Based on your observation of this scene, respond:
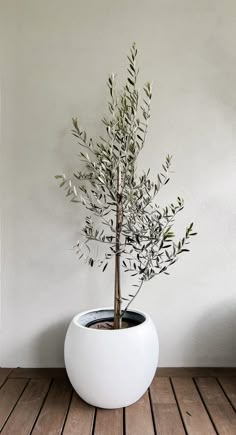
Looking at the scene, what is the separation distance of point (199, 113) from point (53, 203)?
98cm

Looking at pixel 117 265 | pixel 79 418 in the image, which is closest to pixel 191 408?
pixel 79 418

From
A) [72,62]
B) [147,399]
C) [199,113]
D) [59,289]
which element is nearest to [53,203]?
[59,289]

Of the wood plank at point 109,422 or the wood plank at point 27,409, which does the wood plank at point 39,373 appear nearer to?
the wood plank at point 27,409

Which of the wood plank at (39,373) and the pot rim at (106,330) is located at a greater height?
the pot rim at (106,330)

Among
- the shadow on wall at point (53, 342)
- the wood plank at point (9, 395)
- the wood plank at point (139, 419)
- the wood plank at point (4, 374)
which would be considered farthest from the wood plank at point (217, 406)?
the wood plank at point (4, 374)

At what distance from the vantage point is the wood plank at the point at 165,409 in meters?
1.45

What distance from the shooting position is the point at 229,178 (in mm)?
1926

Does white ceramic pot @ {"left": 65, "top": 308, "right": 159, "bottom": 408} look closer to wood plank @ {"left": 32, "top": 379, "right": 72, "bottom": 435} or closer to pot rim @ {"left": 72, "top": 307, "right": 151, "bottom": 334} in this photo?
pot rim @ {"left": 72, "top": 307, "right": 151, "bottom": 334}

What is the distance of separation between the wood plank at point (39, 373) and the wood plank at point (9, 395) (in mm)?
45

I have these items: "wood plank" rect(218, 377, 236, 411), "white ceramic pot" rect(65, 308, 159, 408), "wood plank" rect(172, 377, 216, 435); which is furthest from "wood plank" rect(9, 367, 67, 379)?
"wood plank" rect(218, 377, 236, 411)

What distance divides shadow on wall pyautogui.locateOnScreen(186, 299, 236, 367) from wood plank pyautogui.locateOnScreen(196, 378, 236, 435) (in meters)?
0.12

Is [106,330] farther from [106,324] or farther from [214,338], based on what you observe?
[214,338]

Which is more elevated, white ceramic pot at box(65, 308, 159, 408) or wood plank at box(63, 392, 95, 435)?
white ceramic pot at box(65, 308, 159, 408)

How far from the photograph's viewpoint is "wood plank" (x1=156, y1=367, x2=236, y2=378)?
6.25 feet
